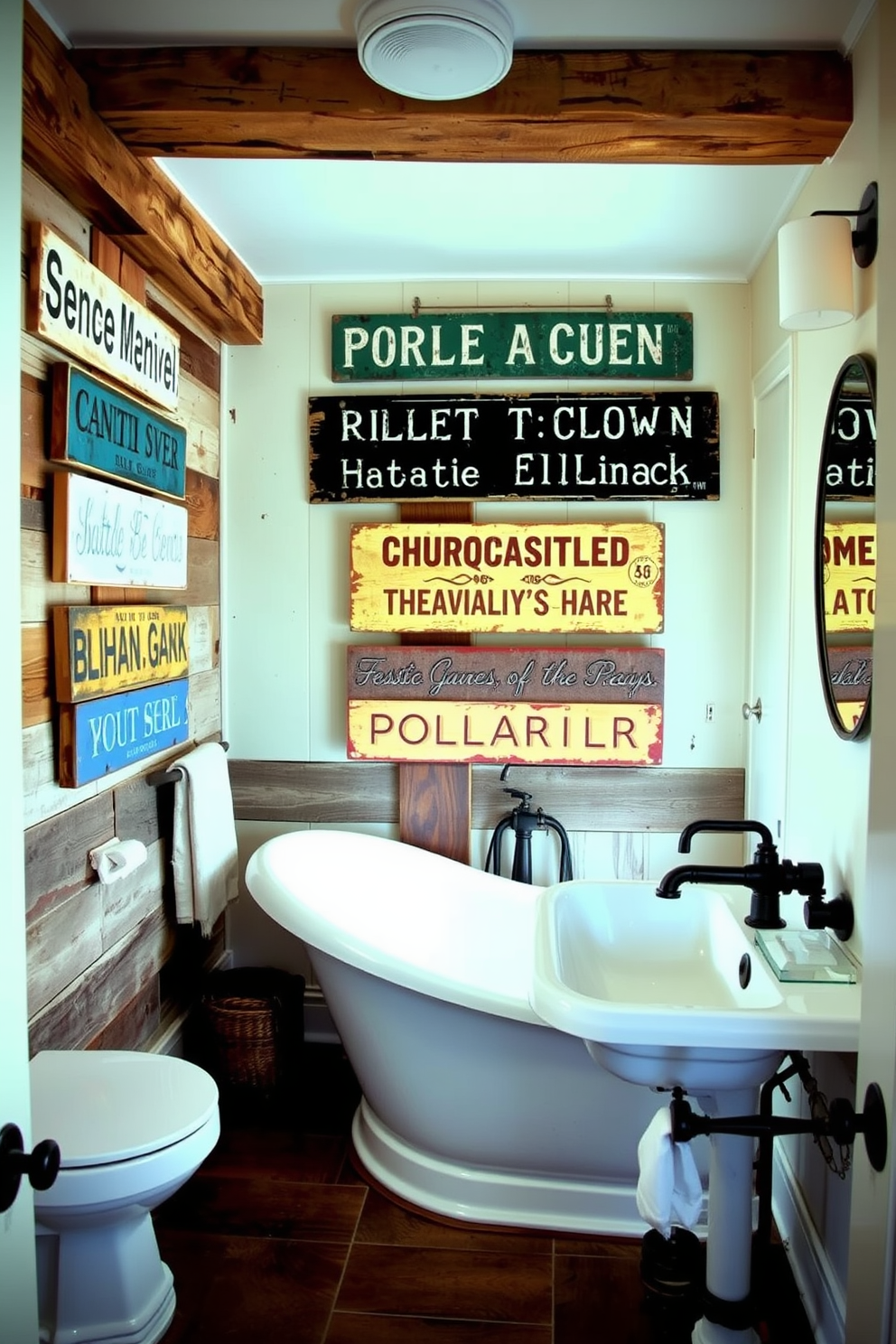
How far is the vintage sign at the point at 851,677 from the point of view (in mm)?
1770

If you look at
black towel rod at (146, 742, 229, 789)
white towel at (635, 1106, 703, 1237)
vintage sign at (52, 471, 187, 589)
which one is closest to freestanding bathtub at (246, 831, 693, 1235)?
black towel rod at (146, 742, 229, 789)

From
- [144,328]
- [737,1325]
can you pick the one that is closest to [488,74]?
[144,328]

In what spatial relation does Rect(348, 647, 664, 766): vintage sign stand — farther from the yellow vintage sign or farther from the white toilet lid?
the white toilet lid

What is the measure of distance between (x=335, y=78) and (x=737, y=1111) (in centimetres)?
204

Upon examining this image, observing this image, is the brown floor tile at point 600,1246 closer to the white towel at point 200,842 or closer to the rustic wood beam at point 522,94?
the white towel at point 200,842

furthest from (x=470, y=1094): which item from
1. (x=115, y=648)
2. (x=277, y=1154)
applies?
(x=115, y=648)

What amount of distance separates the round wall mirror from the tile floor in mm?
1158

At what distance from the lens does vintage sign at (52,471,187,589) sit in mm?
1984

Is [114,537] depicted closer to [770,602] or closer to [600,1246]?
[770,602]

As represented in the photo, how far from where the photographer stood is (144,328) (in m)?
2.38

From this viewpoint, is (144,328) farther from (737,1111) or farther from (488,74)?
(737,1111)

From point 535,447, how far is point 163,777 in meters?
1.47

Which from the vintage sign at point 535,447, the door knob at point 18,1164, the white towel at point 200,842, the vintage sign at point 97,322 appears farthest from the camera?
the vintage sign at point 535,447

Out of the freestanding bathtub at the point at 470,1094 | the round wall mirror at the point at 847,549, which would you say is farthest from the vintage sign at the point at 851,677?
the freestanding bathtub at the point at 470,1094
